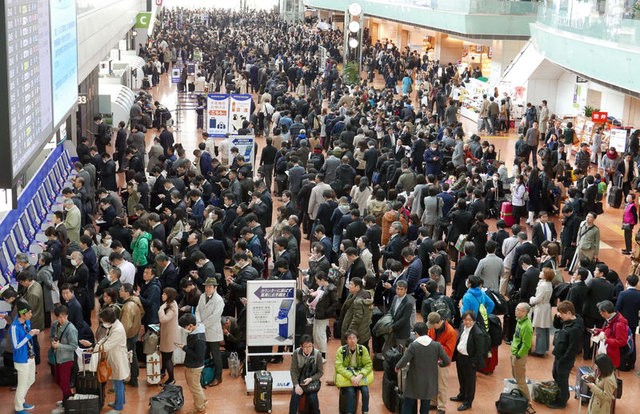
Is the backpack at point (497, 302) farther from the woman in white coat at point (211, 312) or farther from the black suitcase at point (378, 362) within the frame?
the woman in white coat at point (211, 312)

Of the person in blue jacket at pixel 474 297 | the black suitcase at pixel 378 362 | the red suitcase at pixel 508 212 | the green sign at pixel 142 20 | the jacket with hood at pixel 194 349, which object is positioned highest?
the green sign at pixel 142 20

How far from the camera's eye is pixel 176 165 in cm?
1769

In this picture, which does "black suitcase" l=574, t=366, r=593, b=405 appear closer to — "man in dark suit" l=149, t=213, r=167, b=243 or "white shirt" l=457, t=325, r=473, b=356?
"white shirt" l=457, t=325, r=473, b=356

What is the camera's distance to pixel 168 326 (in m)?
10.8

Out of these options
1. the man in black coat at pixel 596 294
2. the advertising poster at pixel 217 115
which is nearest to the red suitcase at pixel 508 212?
the man in black coat at pixel 596 294

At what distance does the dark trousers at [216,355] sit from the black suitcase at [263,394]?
0.73 m

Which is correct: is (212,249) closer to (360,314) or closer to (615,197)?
(360,314)

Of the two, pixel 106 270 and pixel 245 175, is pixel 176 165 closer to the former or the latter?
pixel 245 175

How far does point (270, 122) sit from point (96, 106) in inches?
207

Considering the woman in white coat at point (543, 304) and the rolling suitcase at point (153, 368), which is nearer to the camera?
the rolling suitcase at point (153, 368)

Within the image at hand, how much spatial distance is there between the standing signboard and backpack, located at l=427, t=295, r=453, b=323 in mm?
1669

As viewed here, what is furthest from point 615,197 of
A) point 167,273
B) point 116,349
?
point 116,349

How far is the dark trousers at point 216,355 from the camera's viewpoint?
11.2 metres

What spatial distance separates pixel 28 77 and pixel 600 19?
15.7m
